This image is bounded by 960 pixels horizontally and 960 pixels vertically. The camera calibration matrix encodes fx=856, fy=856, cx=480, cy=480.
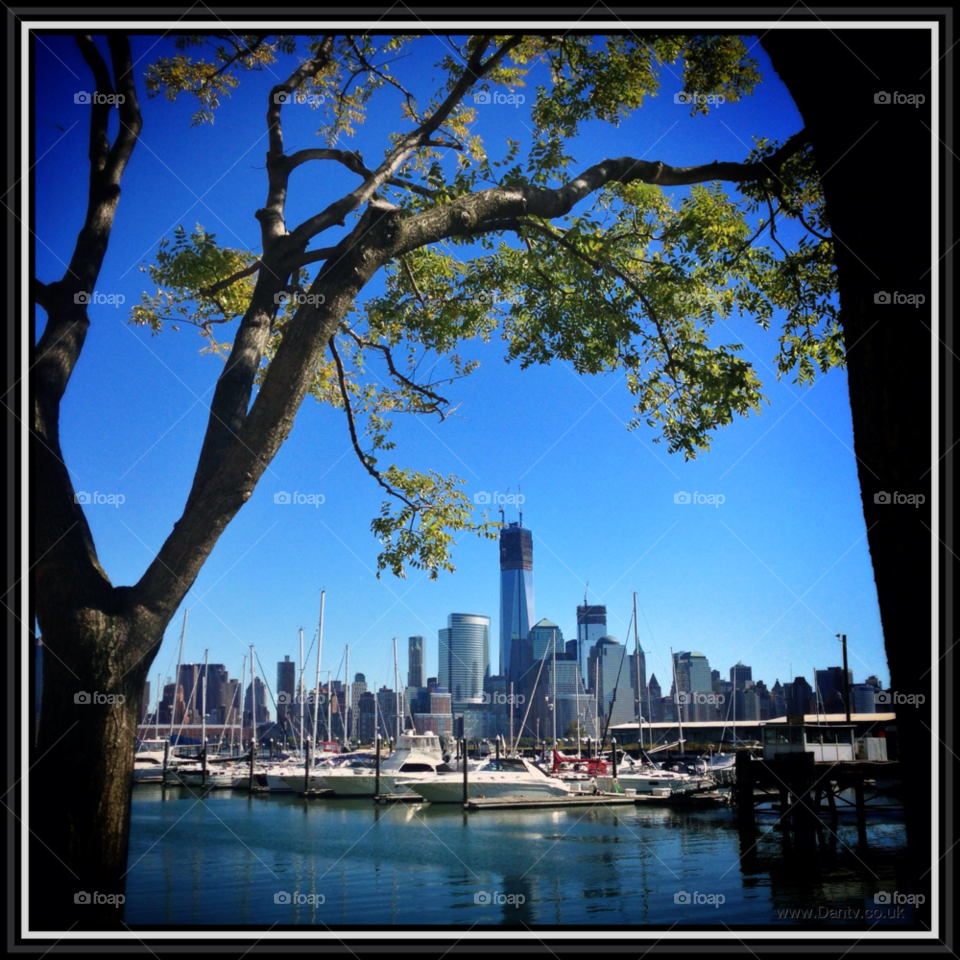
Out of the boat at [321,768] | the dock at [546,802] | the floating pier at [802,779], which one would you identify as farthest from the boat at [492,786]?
the floating pier at [802,779]

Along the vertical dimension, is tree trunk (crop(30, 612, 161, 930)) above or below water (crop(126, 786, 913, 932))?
above

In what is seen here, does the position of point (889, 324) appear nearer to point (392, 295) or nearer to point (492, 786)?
point (392, 295)

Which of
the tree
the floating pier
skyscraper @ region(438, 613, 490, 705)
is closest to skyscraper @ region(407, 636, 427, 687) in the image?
skyscraper @ region(438, 613, 490, 705)

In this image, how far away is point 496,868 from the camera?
1182 cm

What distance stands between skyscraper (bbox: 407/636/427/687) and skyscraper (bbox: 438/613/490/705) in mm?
782

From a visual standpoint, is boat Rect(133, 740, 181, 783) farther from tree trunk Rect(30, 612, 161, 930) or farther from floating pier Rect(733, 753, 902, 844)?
tree trunk Rect(30, 612, 161, 930)

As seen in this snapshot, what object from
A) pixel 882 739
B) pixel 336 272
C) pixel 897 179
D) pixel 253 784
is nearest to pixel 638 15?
pixel 897 179

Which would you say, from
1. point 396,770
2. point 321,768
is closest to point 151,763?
point 321,768

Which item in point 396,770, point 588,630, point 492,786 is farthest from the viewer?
point 588,630

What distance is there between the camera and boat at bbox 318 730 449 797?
21734 millimetres

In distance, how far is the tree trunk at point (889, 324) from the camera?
2186 millimetres

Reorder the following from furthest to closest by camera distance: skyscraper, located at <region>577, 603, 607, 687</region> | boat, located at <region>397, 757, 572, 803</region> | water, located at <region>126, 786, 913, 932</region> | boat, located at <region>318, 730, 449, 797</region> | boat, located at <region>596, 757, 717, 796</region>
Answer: skyscraper, located at <region>577, 603, 607, 687</region>
boat, located at <region>318, 730, 449, 797</region>
boat, located at <region>596, 757, 717, 796</region>
boat, located at <region>397, 757, 572, 803</region>
water, located at <region>126, 786, 913, 932</region>

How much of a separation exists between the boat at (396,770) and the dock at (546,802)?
8.82 feet

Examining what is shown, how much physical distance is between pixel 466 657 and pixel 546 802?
8.57m
